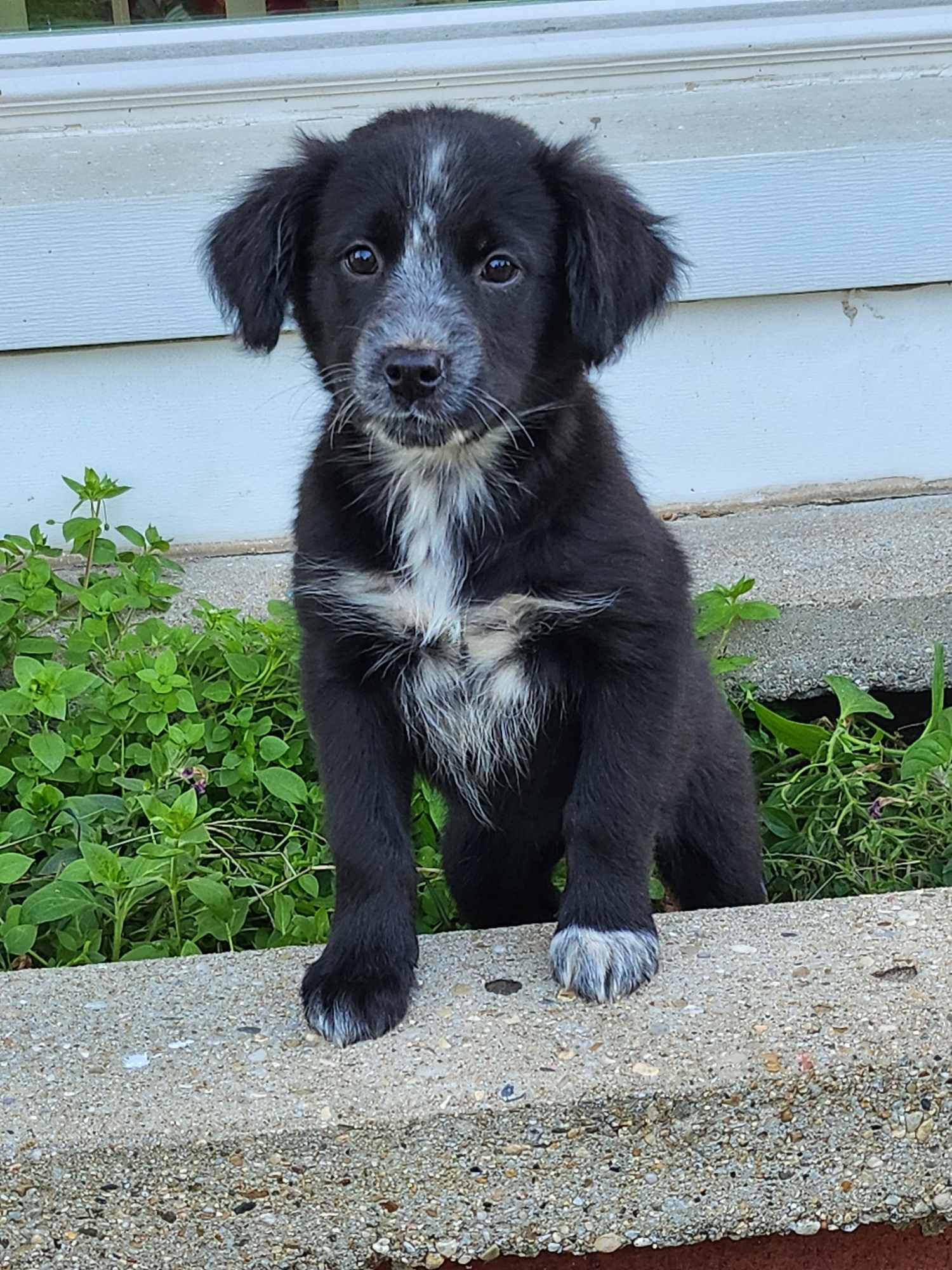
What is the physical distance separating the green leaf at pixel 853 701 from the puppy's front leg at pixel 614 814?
1037 millimetres

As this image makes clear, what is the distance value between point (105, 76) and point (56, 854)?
2083 mm

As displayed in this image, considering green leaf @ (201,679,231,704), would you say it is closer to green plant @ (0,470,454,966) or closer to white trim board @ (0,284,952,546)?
green plant @ (0,470,454,966)

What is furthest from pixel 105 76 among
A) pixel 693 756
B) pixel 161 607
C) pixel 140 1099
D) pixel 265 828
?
pixel 140 1099

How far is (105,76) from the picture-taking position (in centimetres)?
379

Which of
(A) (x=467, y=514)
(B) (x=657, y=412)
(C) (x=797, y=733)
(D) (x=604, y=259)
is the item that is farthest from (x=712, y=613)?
(D) (x=604, y=259)

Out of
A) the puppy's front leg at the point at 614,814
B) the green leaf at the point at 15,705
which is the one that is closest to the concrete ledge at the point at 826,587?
the green leaf at the point at 15,705

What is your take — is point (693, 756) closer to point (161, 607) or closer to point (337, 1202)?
point (337, 1202)

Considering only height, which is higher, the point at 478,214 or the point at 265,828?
the point at 478,214

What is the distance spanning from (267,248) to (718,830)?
1.29 metres

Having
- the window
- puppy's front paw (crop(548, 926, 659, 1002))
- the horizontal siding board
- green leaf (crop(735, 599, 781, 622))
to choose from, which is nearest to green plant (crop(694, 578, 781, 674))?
green leaf (crop(735, 599, 781, 622))

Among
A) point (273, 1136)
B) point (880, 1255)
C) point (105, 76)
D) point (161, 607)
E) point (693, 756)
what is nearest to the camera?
point (273, 1136)

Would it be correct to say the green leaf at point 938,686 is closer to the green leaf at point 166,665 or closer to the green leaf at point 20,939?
the green leaf at point 166,665

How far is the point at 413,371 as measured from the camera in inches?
80.4

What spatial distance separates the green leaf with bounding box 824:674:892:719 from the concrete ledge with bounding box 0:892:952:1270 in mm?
1139
